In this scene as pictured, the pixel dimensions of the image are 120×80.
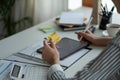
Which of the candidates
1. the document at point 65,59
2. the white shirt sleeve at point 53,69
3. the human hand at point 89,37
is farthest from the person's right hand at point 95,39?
the white shirt sleeve at point 53,69

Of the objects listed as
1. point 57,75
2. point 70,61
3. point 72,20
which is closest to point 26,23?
point 72,20

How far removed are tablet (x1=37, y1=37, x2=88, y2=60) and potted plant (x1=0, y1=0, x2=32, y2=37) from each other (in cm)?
135

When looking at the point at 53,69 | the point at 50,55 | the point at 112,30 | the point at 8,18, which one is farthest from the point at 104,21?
the point at 8,18

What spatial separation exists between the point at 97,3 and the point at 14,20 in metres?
1.35

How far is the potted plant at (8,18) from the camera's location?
2861 mm

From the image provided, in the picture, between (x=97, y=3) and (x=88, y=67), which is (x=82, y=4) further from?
(x=88, y=67)

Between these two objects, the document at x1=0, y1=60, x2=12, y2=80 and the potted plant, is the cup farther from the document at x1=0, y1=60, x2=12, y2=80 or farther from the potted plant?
the potted plant

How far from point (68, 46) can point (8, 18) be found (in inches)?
61.4

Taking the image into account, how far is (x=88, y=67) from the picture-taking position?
1.14 metres

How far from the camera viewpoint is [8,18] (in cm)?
300

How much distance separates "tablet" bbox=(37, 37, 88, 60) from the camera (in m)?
1.51

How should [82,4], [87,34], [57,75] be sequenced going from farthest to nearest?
1. [82,4]
2. [87,34]
3. [57,75]

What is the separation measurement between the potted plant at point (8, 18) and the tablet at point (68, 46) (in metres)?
1.35

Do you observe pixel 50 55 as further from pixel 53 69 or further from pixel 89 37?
pixel 89 37
